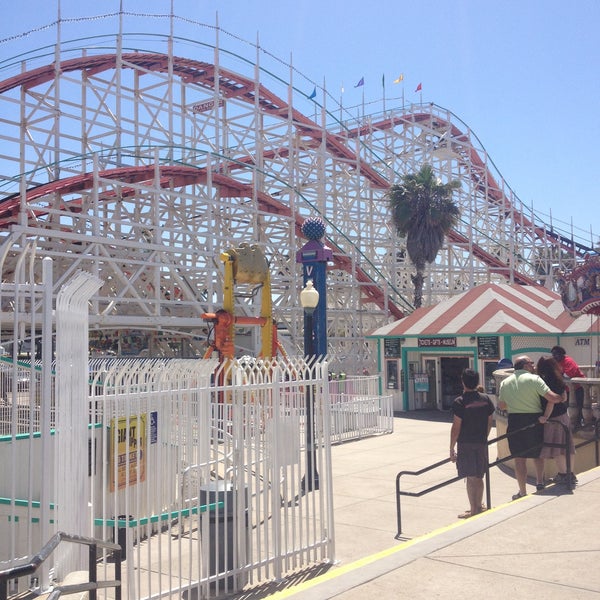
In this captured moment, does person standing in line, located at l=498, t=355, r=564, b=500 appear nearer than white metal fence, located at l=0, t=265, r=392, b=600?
No

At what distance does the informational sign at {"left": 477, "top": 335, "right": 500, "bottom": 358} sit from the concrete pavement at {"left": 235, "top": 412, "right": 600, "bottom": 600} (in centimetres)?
897

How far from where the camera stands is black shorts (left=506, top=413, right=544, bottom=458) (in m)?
7.63

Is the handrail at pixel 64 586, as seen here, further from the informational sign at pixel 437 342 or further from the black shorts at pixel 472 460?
the informational sign at pixel 437 342

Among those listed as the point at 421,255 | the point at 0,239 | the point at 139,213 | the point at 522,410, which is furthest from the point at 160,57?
the point at 522,410

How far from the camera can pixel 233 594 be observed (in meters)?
5.31

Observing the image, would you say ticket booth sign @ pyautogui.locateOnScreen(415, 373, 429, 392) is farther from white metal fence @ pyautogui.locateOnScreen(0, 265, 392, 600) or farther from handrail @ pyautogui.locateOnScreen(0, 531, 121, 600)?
handrail @ pyautogui.locateOnScreen(0, 531, 121, 600)

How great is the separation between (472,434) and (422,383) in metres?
13.0

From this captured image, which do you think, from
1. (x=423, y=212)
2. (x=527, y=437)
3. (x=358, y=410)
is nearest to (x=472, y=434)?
(x=527, y=437)

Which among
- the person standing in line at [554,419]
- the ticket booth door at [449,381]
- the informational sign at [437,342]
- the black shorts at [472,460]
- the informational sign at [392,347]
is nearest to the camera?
the black shorts at [472,460]

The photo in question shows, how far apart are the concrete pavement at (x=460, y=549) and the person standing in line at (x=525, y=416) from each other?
0.56 metres

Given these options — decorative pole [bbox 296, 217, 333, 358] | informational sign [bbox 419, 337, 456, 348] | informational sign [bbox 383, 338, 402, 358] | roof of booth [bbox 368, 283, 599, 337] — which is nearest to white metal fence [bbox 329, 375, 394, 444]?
decorative pole [bbox 296, 217, 333, 358]

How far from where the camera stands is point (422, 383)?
19953 mm

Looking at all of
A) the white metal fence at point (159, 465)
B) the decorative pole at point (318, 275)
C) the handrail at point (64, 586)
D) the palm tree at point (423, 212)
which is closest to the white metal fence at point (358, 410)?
the decorative pole at point (318, 275)

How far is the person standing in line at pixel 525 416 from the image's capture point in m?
7.61
